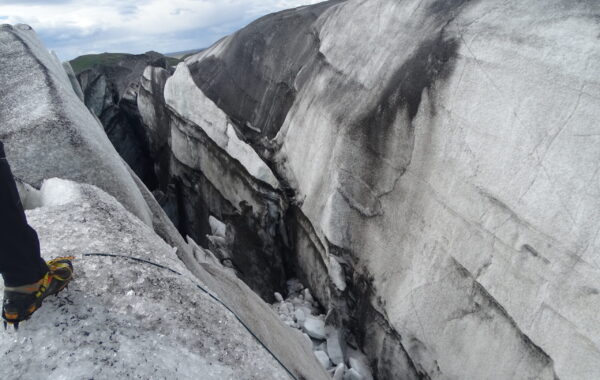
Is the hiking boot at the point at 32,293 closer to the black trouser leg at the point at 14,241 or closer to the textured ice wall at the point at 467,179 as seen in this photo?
the black trouser leg at the point at 14,241

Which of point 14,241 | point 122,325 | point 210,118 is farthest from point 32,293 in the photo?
point 210,118

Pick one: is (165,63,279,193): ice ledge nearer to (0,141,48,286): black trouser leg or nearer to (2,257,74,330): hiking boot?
(2,257,74,330): hiking boot

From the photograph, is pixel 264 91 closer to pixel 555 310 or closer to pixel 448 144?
pixel 448 144

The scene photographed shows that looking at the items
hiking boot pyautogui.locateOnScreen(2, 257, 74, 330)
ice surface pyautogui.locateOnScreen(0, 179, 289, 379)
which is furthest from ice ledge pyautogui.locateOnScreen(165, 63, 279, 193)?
hiking boot pyautogui.locateOnScreen(2, 257, 74, 330)

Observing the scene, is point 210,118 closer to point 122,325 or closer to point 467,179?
point 467,179

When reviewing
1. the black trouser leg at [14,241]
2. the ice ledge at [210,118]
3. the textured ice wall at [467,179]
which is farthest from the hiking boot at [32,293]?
the ice ledge at [210,118]

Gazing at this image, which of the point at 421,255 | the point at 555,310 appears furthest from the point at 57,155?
the point at 555,310
